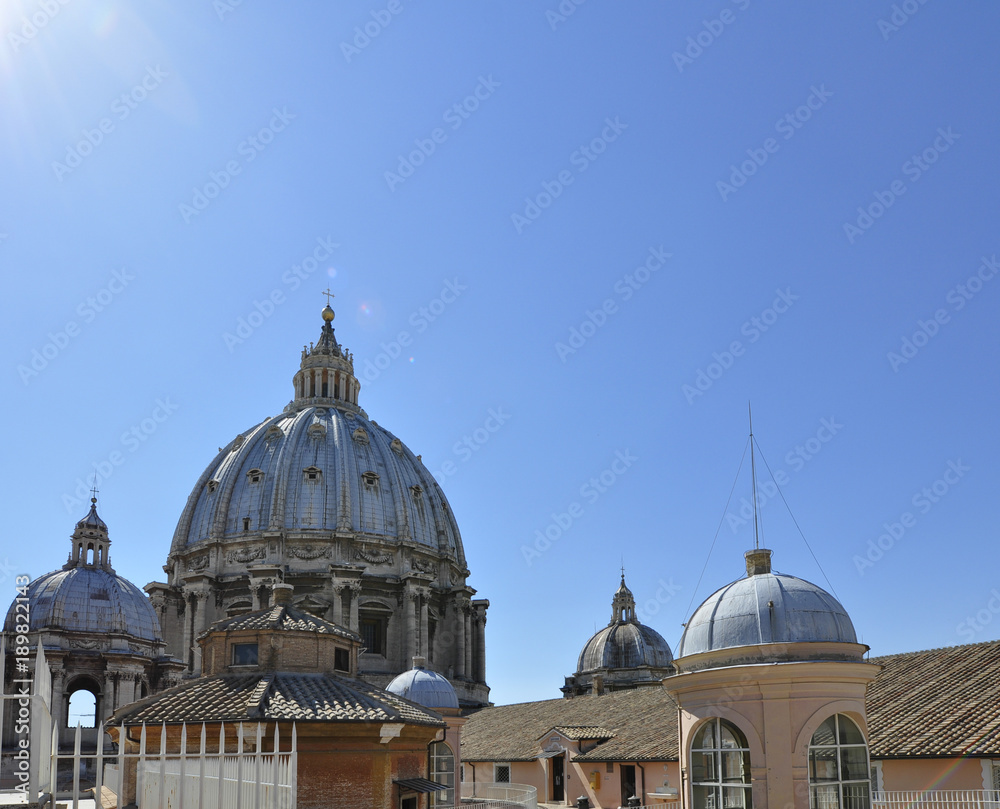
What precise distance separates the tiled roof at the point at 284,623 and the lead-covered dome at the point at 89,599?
2356cm

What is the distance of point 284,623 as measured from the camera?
25906 mm

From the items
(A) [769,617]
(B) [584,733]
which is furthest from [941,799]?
(B) [584,733]

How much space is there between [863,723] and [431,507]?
175 feet

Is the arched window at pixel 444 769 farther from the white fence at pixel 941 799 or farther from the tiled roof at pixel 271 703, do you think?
the white fence at pixel 941 799

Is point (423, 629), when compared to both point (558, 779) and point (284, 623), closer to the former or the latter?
point (558, 779)

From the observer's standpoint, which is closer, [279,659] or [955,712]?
[955,712]

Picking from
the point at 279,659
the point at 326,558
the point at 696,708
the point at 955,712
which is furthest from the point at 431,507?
the point at 696,708

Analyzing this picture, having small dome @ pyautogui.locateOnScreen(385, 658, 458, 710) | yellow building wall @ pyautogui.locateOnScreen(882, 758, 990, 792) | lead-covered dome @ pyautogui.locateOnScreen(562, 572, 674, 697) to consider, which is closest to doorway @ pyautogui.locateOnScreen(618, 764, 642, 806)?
small dome @ pyautogui.locateOnScreen(385, 658, 458, 710)

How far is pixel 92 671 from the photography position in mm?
46344

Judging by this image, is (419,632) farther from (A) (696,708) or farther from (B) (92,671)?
(A) (696,708)

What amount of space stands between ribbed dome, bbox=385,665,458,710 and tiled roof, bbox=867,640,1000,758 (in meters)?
17.9

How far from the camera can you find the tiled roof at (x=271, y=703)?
2052cm

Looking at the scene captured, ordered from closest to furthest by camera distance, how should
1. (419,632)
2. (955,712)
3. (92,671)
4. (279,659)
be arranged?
(955,712) → (279,659) → (92,671) → (419,632)

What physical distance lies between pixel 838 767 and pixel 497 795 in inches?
1098
